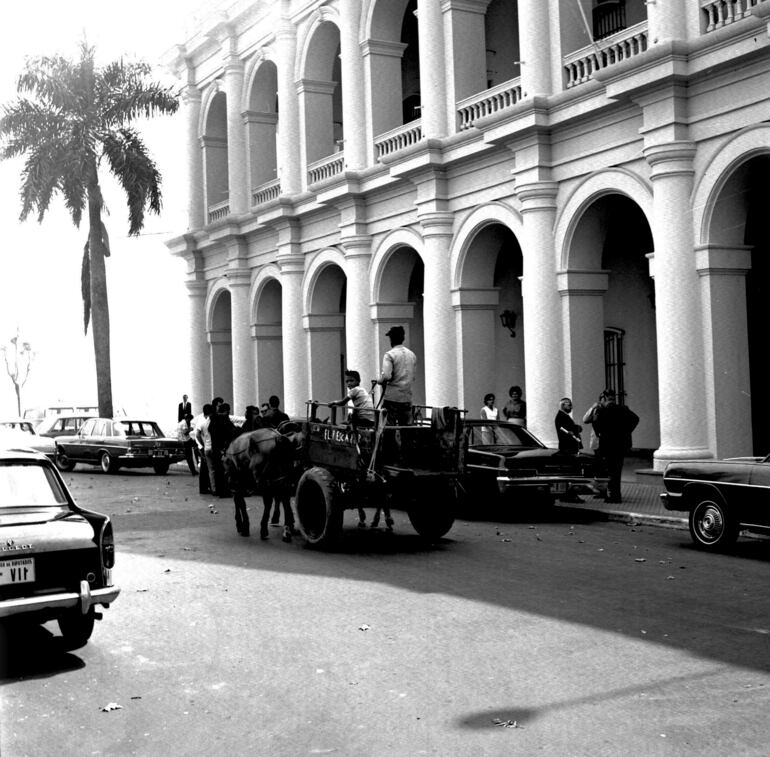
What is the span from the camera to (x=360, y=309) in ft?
87.4

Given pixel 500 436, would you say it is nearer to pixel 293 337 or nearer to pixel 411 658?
pixel 411 658

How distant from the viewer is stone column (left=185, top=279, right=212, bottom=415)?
35.6 metres

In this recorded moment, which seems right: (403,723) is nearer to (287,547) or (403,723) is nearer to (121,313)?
(287,547)

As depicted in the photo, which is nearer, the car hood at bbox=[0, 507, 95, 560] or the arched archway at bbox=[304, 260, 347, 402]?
the car hood at bbox=[0, 507, 95, 560]

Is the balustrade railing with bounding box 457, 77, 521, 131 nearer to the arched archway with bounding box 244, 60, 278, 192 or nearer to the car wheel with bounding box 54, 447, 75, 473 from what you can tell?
the arched archway with bounding box 244, 60, 278, 192

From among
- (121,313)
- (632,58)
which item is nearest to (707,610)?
(632,58)

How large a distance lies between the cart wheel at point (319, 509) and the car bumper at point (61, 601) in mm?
4470

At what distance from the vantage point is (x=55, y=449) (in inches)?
1037

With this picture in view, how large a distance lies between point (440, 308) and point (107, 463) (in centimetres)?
938

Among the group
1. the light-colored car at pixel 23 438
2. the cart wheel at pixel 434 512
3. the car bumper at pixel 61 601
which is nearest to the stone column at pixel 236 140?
the light-colored car at pixel 23 438

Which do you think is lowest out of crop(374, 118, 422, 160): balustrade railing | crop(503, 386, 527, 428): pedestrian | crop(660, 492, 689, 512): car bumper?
crop(660, 492, 689, 512): car bumper

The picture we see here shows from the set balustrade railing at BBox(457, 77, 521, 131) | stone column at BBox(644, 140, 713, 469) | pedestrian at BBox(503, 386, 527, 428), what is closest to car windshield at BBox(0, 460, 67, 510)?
stone column at BBox(644, 140, 713, 469)

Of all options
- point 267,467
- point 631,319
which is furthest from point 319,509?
point 631,319

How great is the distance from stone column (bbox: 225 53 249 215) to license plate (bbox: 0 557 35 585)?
26339 millimetres
